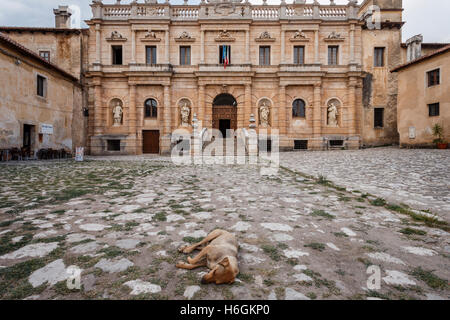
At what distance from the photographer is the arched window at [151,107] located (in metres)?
23.2

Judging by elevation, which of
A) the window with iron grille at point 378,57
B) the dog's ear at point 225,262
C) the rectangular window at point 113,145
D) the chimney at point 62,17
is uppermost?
the chimney at point 62,17

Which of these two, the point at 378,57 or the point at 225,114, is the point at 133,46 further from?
the point at 378,57

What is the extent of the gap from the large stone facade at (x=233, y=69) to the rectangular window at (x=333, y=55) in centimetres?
32

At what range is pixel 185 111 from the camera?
22812 mm

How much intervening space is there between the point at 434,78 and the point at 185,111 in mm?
19677

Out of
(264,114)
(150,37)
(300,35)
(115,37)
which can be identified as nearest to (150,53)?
(150,37)

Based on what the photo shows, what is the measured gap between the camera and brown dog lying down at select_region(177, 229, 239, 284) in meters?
1.79

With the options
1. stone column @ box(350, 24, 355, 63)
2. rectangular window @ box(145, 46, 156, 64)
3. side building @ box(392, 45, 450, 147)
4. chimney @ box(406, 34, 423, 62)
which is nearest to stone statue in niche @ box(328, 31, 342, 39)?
stone column @ box(350, 24, 355, 63)

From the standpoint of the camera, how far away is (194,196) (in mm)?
4809

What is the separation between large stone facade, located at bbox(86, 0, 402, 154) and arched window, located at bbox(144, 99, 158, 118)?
0.34 metres

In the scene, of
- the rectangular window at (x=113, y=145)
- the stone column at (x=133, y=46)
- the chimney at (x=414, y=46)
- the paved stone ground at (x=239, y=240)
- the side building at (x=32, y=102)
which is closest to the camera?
the paved stone ground at (x=239, y=240)

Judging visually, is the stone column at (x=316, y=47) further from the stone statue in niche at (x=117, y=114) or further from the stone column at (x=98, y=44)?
the stone column at (x=98, y=44)

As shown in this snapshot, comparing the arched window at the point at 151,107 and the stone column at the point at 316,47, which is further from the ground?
the stone column at the point at 316,47

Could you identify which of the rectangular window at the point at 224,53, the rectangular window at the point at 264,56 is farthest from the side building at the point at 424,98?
the rectangular window at the point at 224,53
